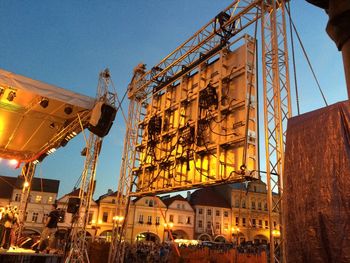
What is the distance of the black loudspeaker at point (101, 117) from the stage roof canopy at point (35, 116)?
2.52 ft

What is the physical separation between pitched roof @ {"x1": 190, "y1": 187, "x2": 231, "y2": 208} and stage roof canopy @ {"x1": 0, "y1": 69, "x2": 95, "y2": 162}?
37103 mm

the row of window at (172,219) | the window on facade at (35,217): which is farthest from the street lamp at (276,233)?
the window on facade at (35,217)

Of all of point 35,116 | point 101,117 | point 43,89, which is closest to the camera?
point 43,89

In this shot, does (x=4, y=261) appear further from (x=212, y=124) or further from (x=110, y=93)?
(x=212, y=124)

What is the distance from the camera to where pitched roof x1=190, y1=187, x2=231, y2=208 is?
50997 millimetres

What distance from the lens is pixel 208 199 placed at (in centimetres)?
5181

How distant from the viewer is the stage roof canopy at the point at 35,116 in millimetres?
10648

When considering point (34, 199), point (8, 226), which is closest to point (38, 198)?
point (34, 199)

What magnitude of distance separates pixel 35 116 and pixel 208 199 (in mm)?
41952

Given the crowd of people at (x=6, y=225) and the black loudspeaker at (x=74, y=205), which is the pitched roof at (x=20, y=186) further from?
the black loudspeaker at (x=74, y=205)

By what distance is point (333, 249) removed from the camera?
9.23 ft

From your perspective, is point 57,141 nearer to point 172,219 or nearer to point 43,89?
point 43,89

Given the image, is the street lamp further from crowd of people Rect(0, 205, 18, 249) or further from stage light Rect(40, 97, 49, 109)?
crowd of people Rect(0, 205, 18, 249)

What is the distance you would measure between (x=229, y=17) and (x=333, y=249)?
9.27 meters
